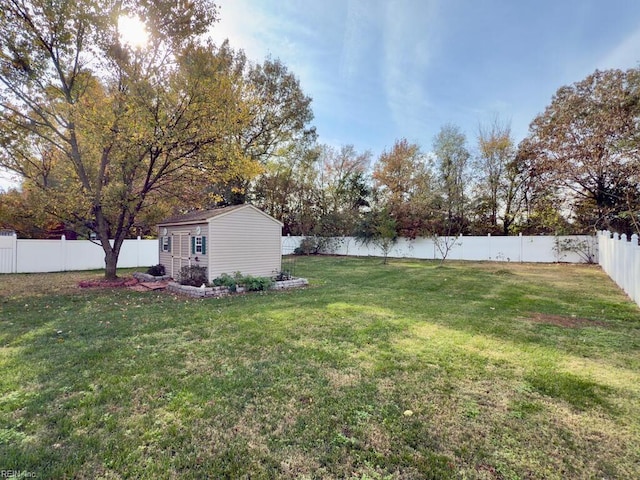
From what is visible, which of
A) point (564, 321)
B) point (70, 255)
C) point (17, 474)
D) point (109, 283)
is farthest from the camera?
point (70, 255)

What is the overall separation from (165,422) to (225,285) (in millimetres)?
6062

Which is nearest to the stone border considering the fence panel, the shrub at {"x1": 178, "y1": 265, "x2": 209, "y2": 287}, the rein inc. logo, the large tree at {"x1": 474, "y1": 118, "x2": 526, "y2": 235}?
the shrub at {"x1": 178, "y1": 265, "x2": 209, "y2": 287}

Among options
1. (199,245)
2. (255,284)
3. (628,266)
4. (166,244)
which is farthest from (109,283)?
(628,266)

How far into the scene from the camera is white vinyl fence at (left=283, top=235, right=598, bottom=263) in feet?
48.5

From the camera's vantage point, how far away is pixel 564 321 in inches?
210

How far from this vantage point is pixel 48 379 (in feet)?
10.0

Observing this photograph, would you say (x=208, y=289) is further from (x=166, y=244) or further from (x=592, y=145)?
(x=592, y=145)

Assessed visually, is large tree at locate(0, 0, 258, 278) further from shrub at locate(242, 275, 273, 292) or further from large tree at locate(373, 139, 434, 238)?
large tree at locate(373, 139, 434, 238)

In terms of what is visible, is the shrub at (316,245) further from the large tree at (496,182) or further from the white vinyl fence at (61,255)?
the white vinyl fence at (61,255)

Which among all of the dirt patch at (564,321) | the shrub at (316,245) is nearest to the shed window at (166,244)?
the dirt patch at (564,321)

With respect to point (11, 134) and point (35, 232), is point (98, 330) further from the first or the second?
point (35, 232)

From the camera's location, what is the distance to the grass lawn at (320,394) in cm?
197

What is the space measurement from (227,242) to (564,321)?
8.04 meters

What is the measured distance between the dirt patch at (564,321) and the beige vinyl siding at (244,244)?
281 inches
